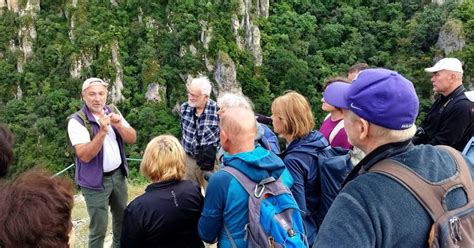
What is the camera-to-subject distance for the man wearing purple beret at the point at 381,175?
1.15 meters

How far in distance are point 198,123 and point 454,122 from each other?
2.17 meters

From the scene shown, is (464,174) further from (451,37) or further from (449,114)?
(451,37)

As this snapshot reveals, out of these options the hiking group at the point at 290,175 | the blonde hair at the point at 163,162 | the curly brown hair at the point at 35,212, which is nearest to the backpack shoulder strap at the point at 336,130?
the hiking group at the point at 290,175

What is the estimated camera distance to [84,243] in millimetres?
4750

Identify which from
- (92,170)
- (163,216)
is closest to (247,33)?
(92,170)

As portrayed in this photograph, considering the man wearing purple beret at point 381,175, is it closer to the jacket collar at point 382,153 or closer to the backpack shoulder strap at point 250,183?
the jacket collar at point 382,153

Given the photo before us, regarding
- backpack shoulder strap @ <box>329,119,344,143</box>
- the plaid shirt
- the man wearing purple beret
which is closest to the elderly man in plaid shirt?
the plaid shirt

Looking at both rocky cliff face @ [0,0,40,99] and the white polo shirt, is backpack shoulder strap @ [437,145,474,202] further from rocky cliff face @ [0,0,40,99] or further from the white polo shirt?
rocky cliff face @ [0,0,40,99]

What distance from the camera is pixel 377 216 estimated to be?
1.14 meters

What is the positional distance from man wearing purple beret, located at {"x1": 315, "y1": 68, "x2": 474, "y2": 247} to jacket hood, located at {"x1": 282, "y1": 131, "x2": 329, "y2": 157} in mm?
1260

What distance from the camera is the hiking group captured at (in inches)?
46.2

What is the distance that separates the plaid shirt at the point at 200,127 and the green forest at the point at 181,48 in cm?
2614

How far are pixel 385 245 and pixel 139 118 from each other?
3126 centimetres

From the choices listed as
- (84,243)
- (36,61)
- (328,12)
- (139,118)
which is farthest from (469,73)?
(36,61)
